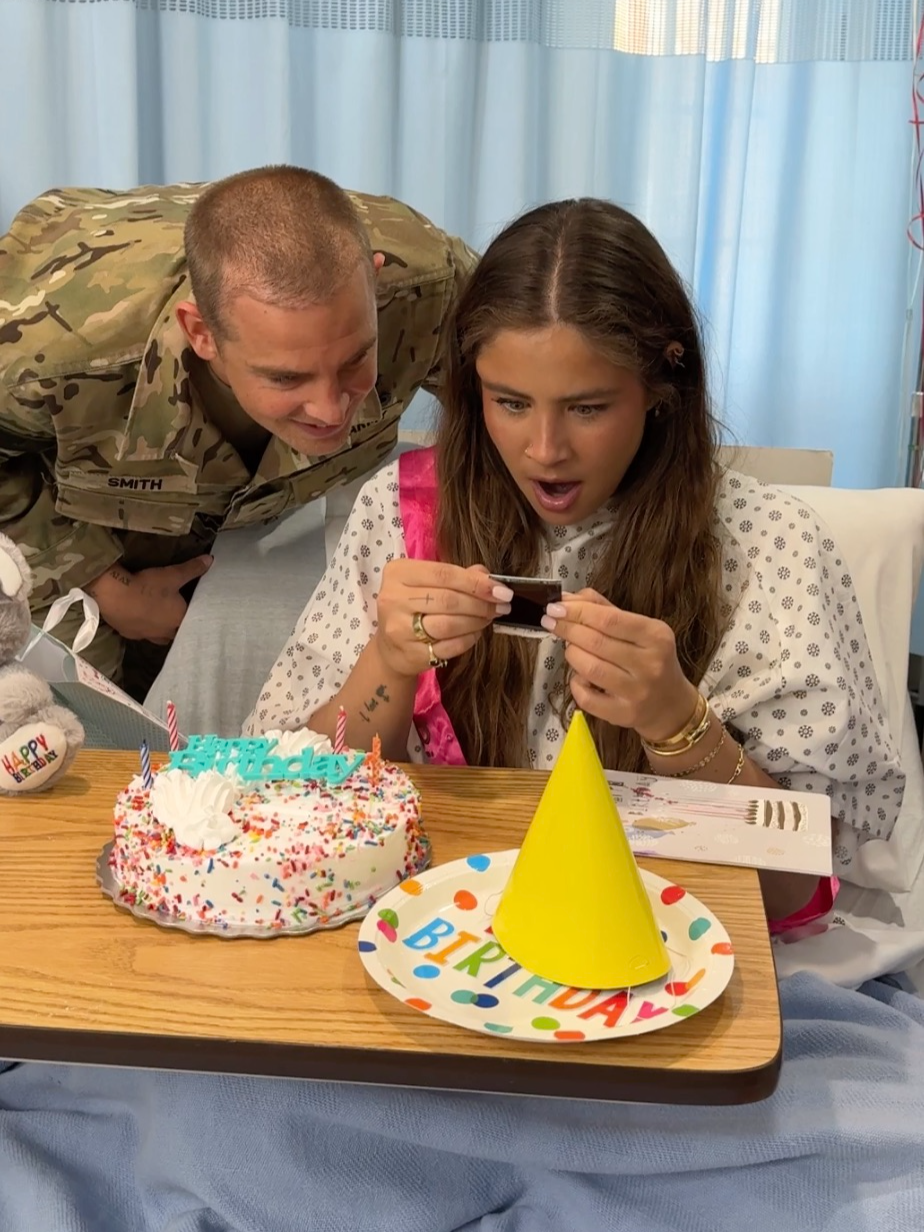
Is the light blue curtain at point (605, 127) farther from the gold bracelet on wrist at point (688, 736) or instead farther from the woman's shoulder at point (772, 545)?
the gold bracelet on wrist at point (688, 736)

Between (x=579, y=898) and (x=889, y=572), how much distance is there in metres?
1.42

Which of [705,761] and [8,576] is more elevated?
[8,576]

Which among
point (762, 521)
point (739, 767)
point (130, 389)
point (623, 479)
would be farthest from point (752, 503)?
point (130, 389)

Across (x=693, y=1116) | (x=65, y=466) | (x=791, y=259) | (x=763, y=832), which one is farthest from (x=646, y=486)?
(x=791, y=259)

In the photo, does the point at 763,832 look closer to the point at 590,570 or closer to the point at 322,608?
the point at 590,570

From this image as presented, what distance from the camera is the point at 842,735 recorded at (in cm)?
135

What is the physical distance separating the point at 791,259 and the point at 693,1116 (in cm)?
231

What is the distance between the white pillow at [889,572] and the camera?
6.83 ft

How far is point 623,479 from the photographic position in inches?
59.9

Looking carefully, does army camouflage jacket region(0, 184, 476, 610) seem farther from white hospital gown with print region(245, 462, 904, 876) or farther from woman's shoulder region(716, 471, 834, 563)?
woman's shoulder region(716, 471, 834, 563)

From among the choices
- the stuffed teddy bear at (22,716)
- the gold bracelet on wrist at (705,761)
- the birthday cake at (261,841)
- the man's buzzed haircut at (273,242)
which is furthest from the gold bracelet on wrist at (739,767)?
the man's buzzed haircut at (273,242)

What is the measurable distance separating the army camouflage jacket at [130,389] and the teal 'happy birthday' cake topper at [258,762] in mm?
935

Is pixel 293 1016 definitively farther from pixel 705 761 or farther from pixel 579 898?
pixel 705 761

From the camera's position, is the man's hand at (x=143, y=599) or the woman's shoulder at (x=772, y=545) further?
the man's hand at (x=143, y=599)
